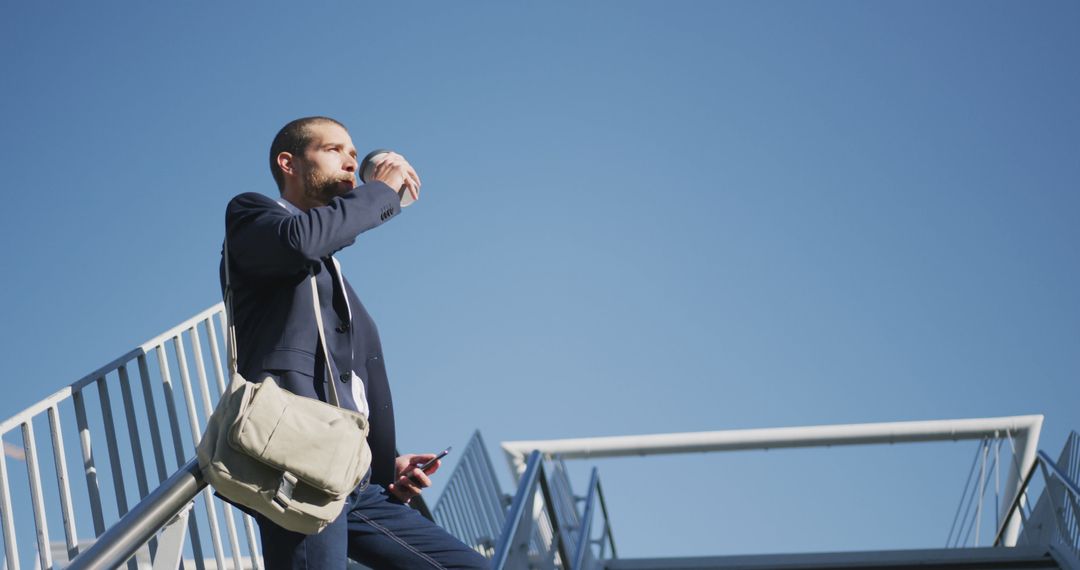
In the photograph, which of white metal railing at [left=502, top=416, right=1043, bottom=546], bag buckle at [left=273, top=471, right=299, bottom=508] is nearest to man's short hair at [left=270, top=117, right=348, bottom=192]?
bag buckle at [left=273, top=471, right=299, bottom=508]

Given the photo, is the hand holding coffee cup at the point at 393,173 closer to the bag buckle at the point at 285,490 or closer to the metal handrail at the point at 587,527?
the bag buckle at the point at 285,490

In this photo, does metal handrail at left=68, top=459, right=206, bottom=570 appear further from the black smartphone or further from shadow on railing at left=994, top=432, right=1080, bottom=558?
shadow on railing at left=994, top=432, right=1080, bottom=558

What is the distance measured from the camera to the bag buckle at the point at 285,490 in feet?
7.94

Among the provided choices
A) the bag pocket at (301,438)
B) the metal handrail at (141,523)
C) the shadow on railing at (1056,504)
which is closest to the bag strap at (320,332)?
the bag pocket at (301,438)

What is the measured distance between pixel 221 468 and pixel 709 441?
10.8 m

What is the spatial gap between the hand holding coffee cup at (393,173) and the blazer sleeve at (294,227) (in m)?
0.12

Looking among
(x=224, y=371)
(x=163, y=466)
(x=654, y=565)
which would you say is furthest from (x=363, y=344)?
(x=654, y=565)

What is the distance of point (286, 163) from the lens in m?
3.23

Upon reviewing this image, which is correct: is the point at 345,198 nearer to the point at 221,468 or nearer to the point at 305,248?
the point at 305,248

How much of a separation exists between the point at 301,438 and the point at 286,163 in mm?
1037

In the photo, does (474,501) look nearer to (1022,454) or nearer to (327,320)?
(327,320)

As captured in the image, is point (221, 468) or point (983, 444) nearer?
point (221, 468)

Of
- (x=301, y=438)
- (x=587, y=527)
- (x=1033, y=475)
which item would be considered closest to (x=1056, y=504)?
(x=1033, y=475)

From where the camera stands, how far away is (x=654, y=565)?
724 cm
